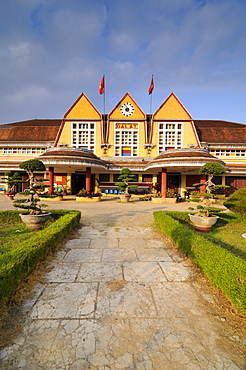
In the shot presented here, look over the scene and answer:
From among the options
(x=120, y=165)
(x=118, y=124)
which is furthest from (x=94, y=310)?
(x=118, y=124)

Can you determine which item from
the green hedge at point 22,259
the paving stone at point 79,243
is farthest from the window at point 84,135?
the green hedge at point 22,259

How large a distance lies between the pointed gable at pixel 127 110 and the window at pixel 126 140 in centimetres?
97

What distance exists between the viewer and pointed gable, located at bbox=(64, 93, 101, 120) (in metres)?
24.2

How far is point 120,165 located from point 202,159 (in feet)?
30.1

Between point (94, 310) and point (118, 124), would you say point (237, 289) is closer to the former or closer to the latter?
point (94, 310)

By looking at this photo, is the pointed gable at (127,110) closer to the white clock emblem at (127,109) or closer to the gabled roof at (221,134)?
the white clock emblem at (127,109)

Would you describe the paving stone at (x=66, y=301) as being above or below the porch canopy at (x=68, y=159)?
below

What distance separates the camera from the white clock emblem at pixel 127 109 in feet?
79.9

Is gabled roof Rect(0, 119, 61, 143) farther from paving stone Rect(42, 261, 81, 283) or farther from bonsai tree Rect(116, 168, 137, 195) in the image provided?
paving stone Rect(42, 261, 81, 283)

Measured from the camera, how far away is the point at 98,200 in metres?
17.7

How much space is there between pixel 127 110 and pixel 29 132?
45.7 feet

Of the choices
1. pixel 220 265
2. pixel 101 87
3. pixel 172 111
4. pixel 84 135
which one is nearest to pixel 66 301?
pixel 220 265

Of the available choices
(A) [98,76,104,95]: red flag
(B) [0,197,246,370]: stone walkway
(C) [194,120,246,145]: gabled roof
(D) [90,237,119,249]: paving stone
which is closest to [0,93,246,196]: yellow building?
(C) [194,120,246,145]: gabled roof

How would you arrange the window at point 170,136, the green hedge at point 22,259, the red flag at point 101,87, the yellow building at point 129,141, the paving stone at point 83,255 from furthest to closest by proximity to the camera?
the red flag at point 101,87 → the window at point 170,136 → the yellow building at point 129,141 → the paving stone at point 83,255 → the green hedge at point 22,259
